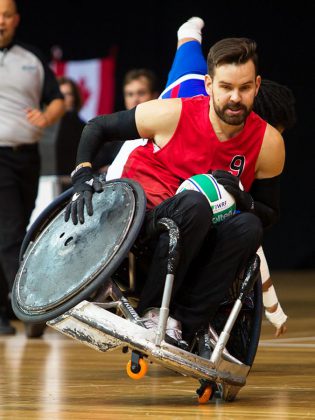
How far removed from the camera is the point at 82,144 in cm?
409

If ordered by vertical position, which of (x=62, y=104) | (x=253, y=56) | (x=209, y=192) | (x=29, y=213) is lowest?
(x=29, y=213)

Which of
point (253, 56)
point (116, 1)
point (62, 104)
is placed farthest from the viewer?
point (116, 1)

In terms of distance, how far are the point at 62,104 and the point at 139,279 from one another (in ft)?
9.14

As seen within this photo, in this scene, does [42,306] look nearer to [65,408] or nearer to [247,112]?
[65,408]

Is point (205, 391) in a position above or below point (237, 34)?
above

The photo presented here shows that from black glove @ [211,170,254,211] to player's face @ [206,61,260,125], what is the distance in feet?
0.58

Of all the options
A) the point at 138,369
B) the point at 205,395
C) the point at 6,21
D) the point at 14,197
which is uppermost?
the point at 6,21

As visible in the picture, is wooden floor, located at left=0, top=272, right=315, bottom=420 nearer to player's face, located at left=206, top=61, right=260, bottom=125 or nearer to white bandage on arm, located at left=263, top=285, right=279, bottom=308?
white bandage on arm, located at left=263, top=285, right=279, bottom=308

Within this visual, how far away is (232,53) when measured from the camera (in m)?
3.88

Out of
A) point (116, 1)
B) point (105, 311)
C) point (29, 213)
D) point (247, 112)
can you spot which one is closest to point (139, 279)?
point (105, 311)

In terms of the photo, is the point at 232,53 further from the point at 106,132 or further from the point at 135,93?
the point at 135,93

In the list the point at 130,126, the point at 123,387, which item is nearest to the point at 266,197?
the point at 130,126

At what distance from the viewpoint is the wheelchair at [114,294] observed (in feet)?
12.0

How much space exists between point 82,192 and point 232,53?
0.62 m
